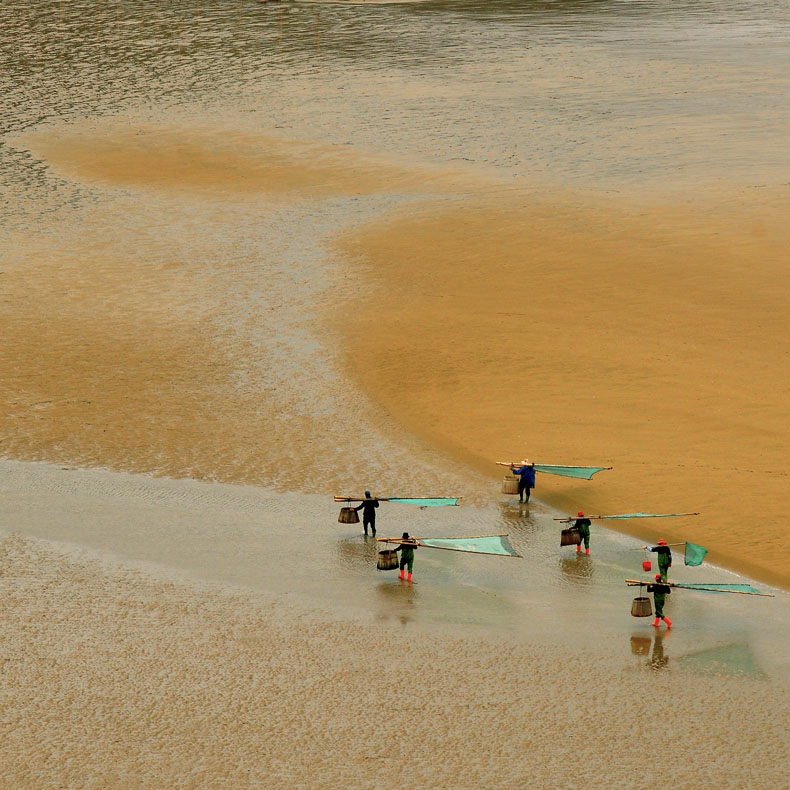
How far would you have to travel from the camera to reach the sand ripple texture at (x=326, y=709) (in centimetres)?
1508

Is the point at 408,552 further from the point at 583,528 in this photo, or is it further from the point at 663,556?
the point at 663,556

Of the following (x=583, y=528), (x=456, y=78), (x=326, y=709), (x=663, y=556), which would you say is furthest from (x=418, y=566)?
(x=456, y=78)

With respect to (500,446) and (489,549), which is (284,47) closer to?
(500,446)

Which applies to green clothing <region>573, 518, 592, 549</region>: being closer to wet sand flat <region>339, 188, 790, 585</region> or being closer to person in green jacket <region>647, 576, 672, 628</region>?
wet sand flat <region>339, 188, 790, 585</region>

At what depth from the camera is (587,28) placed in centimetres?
6750

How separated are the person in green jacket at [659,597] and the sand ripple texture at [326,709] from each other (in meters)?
1.48

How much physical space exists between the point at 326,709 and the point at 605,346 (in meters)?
16.9

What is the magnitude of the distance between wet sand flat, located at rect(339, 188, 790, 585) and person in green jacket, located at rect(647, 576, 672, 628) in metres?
2.85

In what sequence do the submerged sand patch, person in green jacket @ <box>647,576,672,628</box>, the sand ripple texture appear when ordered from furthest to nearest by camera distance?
the submerged sand patch, person in green jacket @ <box>647,576,672,628</box>, the sand ripple texture

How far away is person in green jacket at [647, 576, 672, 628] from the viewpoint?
18.4 meters

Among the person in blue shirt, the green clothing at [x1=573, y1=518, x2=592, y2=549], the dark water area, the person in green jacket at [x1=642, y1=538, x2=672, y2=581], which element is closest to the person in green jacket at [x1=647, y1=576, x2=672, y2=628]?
the person in green jacket at [x1=642, y1=538, x2=672, y2=581]

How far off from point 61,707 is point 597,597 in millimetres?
8911

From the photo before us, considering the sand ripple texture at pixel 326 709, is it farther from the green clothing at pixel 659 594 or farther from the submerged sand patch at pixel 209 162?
the submerged sand patch at pixel 209 162

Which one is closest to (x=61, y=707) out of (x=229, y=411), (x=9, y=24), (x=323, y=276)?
(x=229, y=411)
